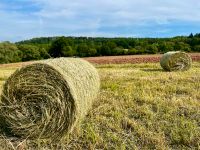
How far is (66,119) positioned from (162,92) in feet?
11.3

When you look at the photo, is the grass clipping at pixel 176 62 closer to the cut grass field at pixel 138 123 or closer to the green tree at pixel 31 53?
the cut grass field at pixel 138 123

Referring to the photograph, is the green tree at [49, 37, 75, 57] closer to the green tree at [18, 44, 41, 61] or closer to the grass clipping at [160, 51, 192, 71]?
the green tree at [18, 44, 41, 61]

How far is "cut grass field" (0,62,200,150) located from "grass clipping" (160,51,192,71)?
7.27 meters

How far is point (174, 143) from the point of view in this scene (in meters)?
6.83

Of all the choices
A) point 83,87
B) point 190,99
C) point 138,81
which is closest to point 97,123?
point 83,87

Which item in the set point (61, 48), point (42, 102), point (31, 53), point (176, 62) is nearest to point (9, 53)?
point (31, 53)

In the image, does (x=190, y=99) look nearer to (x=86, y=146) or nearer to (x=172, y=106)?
(x=172, y=106)

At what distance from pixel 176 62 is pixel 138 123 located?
10.3m

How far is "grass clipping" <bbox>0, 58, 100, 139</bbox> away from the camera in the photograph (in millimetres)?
7102

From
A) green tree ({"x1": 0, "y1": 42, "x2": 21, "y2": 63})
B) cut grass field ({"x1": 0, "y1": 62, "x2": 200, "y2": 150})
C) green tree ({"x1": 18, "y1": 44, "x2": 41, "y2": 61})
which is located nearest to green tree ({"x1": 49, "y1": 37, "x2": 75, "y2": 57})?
green tree ({"x1": 18, "y1": 44, "x2": 41, "y2": 61})

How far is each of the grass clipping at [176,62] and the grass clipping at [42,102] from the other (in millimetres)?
10280

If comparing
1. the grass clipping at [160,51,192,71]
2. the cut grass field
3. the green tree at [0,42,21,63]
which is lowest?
the green tree at [0,42,21,63]

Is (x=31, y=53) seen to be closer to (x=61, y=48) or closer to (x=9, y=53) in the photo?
(x=9, y=53)

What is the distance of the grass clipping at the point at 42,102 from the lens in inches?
280
